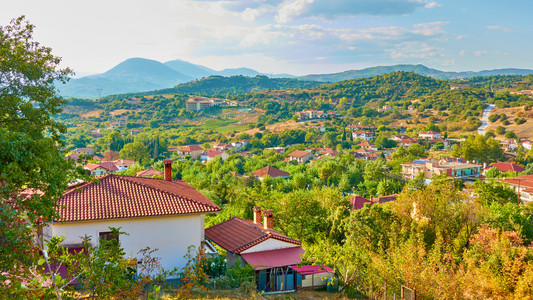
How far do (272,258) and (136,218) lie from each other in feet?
15.1

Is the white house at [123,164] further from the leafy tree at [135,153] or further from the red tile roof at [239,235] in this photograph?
the red tile roof at [239,235]

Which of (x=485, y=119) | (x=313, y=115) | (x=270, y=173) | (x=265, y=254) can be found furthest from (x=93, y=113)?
(x=265, y=254)

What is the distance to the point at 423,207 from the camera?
17.9 m

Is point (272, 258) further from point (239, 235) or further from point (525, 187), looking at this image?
point (525, 187)

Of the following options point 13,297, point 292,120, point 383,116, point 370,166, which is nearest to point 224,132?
point 292,120

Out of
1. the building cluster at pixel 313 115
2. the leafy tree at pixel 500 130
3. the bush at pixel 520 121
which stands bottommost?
the leafy tree at pixel 500 130

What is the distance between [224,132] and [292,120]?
28.4m

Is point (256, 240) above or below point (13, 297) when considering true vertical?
below

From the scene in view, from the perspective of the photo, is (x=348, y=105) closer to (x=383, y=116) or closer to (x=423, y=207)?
(x=383, y=116)

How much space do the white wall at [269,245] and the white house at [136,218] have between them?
1887 millimetres

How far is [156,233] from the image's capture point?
41.1 ft

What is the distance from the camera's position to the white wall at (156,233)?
11789 mm

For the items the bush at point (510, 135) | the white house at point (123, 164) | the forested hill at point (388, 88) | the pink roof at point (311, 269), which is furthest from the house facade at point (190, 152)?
the forested hill at point (388, 88)

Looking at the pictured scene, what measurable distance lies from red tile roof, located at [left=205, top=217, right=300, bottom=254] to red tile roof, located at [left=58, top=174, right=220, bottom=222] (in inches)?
66.5
